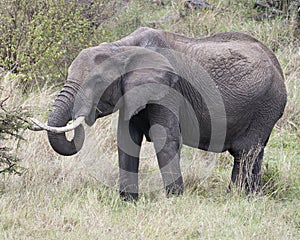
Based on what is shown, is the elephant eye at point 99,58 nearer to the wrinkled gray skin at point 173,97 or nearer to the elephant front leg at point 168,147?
the wrinkled gray skin at point 173,97

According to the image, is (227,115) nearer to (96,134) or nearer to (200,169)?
(200,169)

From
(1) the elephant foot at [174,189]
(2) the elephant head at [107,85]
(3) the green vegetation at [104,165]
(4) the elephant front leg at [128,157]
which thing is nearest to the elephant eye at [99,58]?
(2) the elephant head at [107,85]

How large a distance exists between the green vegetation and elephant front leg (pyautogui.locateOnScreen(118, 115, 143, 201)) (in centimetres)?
14

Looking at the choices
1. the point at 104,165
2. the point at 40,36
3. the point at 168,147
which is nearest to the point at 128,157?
the point at 168,147

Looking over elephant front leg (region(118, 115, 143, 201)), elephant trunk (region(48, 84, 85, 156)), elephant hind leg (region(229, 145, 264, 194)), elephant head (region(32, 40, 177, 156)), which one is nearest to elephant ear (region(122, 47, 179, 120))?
elephant head (region(32, 40, 177, 156))

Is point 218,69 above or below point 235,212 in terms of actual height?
above

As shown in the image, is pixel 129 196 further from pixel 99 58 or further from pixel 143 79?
pixel 99 58

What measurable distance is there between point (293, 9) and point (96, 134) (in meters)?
5.51

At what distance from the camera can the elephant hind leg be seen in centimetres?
710

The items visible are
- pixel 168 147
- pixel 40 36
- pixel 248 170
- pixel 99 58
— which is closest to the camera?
pixel 99 58

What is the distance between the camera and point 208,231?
18.7 ft

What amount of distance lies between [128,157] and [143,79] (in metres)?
0.95

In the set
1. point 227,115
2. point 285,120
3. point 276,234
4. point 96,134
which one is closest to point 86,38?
point 96,134

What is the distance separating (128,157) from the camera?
7051 millimetres
